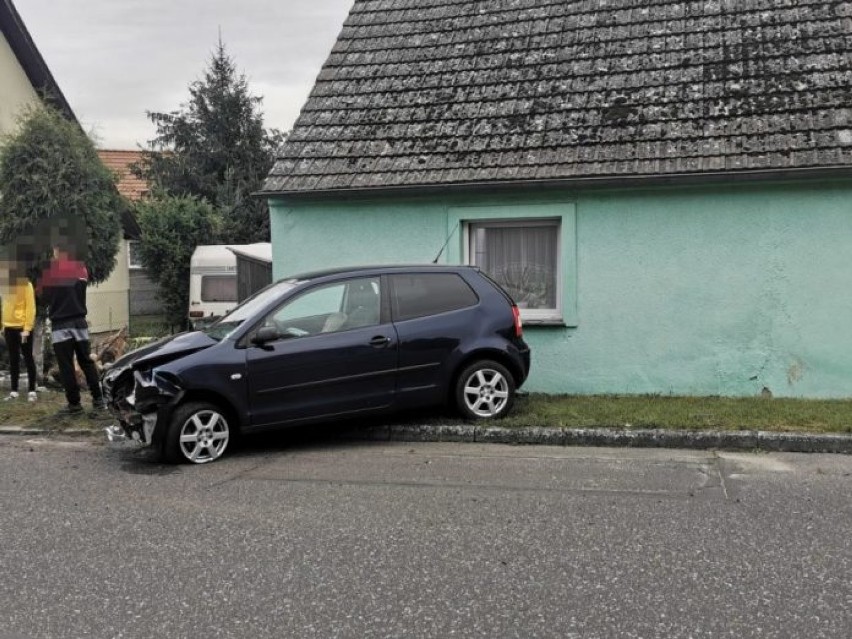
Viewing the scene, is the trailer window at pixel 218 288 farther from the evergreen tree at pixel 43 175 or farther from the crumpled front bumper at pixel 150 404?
the crumpled front bumper at pixel 150 404

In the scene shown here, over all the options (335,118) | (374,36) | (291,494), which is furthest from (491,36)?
(291,494)

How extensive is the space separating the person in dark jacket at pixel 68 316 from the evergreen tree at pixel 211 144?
72.4 feet

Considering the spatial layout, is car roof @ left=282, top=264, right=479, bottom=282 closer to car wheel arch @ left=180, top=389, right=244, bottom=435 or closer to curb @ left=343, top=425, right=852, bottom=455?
car wheel arch @ left=180, top=389, right=244, bottom=435

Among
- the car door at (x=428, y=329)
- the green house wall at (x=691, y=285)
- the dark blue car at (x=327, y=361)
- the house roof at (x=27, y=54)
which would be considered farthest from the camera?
the house roof at (x=27, y=54)

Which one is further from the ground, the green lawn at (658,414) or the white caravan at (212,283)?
the white caravan at (212,283)

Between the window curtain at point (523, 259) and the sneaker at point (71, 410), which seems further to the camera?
the window curtain at point (523, 259)

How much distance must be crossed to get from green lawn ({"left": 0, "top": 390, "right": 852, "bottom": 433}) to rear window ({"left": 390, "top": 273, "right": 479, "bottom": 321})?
3.76ft

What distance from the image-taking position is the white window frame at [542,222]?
920 centimetres

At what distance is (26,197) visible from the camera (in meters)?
10.6

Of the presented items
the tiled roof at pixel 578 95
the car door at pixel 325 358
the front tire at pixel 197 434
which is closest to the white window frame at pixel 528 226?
the tiled roof at pixel 578 95

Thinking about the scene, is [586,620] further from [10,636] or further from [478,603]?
[10,636]

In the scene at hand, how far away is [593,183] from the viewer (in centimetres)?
887

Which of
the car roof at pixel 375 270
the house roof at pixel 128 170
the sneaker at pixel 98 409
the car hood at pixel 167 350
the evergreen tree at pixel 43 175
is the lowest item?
the sneaker at pixel 98 409

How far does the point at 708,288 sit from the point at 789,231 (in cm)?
105
